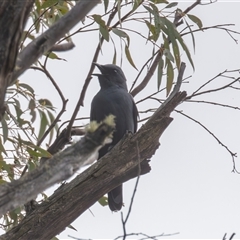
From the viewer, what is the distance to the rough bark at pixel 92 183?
8.69ft

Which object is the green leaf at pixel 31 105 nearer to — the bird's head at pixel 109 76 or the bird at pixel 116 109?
the bird at pixel 116 109

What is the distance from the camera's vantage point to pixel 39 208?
2699mm

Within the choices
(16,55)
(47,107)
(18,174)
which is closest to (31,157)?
(18,174)

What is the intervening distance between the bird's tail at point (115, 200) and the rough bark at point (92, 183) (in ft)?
3.80

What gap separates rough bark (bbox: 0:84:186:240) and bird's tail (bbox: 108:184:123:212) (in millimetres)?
1159

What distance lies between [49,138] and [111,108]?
2.80ft

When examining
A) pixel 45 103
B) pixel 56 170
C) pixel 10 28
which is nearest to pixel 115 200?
pixel 45 103

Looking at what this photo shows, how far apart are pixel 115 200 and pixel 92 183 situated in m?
1.41

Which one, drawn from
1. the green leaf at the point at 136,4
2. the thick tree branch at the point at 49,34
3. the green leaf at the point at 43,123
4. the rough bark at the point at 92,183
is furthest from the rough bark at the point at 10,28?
the green leaf at the point at 43,123

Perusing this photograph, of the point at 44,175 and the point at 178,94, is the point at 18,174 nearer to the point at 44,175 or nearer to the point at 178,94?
the point at 178,94

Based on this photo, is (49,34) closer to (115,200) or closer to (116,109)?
(115,200)

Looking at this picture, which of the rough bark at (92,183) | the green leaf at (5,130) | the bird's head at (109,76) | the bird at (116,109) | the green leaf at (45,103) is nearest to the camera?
the rough bark at (92,183)

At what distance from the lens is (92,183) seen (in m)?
2.74

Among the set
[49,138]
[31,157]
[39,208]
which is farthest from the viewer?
[49,138]
